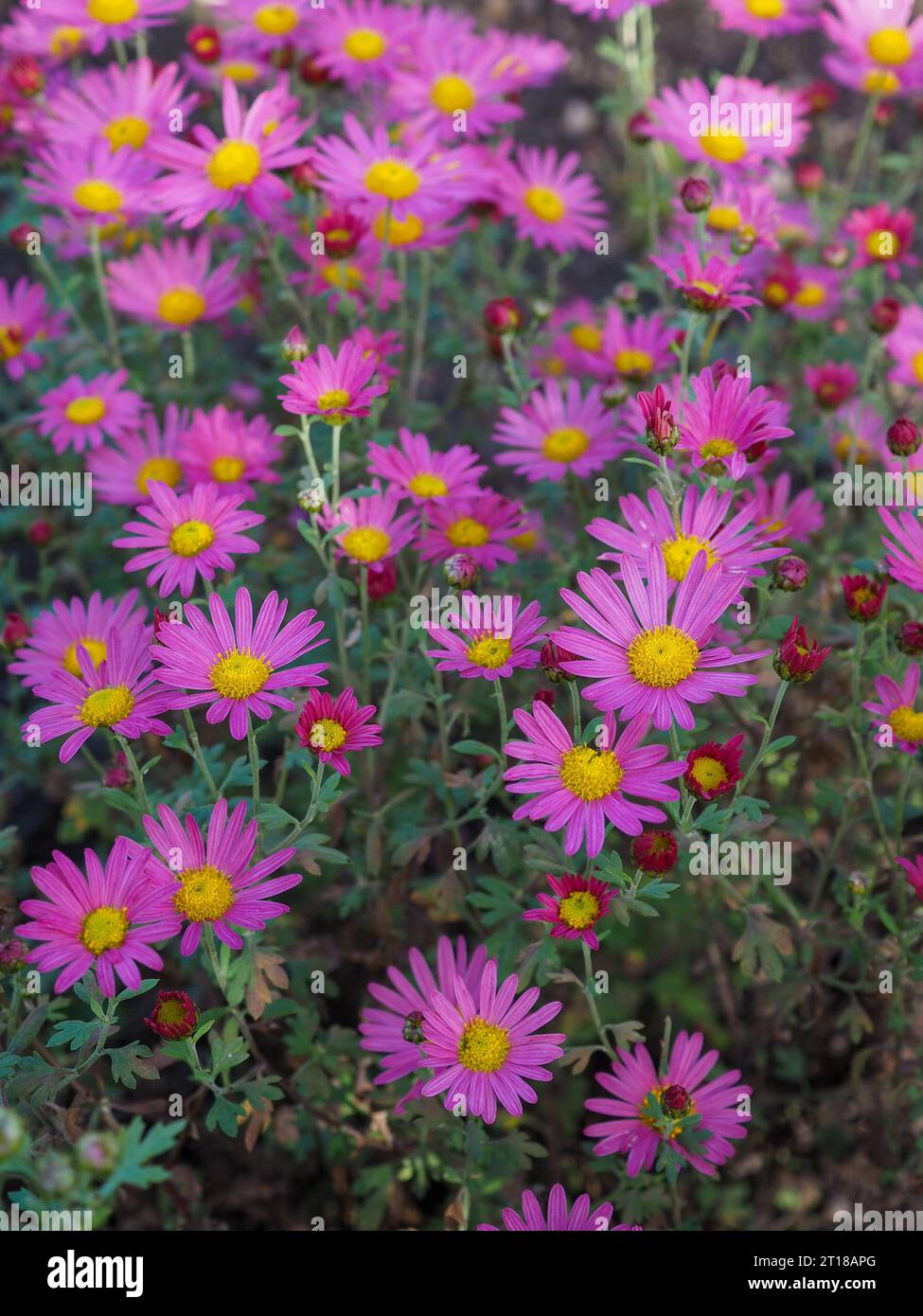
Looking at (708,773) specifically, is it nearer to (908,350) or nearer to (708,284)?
(708,284)

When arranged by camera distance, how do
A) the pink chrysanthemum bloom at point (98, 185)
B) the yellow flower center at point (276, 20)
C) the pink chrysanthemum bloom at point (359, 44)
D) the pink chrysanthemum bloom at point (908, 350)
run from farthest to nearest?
the yellow flower center at point (276, 20) → the pink chrysanthemum bloom at point (359, 44) → the pink chrysanthemum bloom at point (908, 350) → the pink chrysanthemum bloom at point (98, 185)

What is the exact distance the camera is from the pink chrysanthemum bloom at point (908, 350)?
3172 mm

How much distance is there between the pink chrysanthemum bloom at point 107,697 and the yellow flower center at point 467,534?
2.22 ft


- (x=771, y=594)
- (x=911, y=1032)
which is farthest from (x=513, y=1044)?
(x=911, y=1032)

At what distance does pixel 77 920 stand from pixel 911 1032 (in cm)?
187

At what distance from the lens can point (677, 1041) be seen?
2199 millimetres

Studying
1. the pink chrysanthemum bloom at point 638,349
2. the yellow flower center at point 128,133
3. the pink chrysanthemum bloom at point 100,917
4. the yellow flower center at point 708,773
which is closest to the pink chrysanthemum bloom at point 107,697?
the pink chrysanthemum bloom at point 100,917

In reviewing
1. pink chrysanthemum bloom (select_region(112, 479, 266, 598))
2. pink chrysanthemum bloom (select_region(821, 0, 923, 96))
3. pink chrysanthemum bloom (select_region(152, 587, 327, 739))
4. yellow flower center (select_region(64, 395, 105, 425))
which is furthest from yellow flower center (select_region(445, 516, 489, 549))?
pink chrysanthemum bloom (select_region(821, 0, 923, 96))

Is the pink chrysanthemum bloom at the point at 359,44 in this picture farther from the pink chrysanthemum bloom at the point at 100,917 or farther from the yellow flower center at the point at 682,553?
the pink chrysanthemum bloom at the point at 100,917

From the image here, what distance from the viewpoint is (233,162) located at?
287 centimetres

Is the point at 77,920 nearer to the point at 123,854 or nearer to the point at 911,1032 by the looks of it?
the point at 123,854

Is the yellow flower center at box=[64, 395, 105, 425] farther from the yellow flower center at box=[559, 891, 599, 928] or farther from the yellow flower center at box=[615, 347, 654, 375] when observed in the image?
the yellow flower center at box=[559, 891, 599, 928]

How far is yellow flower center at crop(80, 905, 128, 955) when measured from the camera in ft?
6.53

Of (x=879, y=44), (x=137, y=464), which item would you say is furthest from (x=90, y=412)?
(x=879, y=44)
